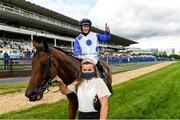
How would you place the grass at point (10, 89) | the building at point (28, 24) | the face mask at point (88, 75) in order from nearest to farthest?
the face mask at point (88, 75)
the grass at point (10, 89)
the building at point (28, 24)

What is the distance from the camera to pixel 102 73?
22.8 feet

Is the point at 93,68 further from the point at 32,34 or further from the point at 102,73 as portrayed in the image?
the point at 32,34

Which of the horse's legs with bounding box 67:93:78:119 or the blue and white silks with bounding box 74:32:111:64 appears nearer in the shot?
the horse's legs with bounding box 67:93:78:119

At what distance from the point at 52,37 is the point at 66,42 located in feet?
31.0

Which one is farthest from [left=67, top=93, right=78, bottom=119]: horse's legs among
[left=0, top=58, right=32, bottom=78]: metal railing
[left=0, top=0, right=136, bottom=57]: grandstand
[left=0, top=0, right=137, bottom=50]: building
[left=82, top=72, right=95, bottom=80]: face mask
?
[left=0, top=0, right=137, bottom=50]: building

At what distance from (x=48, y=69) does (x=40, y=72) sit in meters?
0.17

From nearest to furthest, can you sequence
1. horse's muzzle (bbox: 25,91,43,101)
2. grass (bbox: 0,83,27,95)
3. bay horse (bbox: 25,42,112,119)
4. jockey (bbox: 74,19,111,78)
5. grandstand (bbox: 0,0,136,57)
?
horse's muzzle (bbox: 25,91,43,101) < bay horse (bbox: 25,42,112,119) < jockey (bbox: 74,19,111,78) < grass (bbox: 0,83,27,95) < grandstand (bbox: 0,0,136,57)

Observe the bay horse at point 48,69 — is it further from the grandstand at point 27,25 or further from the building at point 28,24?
the building at point 28,24

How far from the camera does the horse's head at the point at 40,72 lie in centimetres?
525

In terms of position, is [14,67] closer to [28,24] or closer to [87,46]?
[87,46]

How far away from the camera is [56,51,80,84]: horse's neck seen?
20.2ft

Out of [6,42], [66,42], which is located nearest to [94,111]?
[6,42]

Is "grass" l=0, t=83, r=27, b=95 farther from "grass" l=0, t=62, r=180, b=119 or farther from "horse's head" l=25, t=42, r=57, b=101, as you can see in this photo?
"horse's head" l=25, t=42, r=57, b=101

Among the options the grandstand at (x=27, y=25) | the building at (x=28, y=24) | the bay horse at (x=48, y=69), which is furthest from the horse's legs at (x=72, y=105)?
the building at (x=28, y=24)
